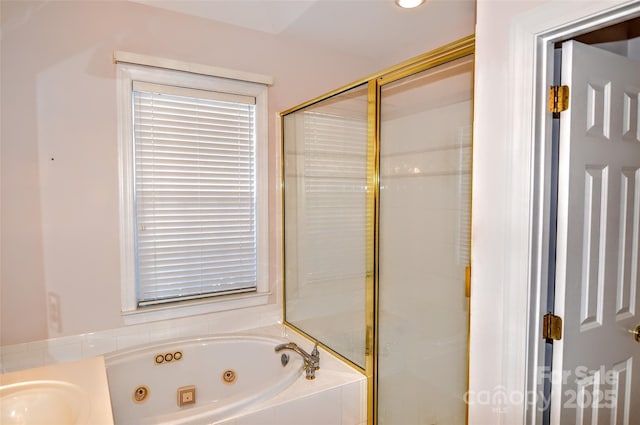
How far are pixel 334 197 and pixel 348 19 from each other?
1155mm

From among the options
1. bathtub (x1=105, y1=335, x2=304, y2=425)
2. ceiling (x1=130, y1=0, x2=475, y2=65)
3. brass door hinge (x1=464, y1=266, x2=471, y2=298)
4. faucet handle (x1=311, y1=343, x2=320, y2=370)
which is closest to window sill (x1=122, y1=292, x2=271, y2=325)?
bathtub (x1=105, y1=335, x2=304, y2=425)

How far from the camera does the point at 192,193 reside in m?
2.48

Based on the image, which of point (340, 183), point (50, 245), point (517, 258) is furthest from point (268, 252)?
point (517, 258)

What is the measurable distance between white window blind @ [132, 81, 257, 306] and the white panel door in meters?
1.93

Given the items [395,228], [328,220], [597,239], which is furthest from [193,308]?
[597,239]

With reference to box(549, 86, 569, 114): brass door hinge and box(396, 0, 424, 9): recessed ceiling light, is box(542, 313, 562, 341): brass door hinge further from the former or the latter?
box(396, 0, 424, 9): recessed ceiling light

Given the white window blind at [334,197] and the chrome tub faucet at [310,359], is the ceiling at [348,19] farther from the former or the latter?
the chrome tub faucet at [310,359]

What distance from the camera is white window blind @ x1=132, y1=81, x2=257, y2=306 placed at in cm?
236

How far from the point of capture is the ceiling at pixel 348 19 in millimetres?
2303

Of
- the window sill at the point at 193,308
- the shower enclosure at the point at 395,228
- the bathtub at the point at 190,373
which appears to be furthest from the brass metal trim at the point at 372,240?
the window sill at the point at 193,308

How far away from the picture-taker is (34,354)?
210 cm

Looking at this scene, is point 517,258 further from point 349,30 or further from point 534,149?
point 349,30

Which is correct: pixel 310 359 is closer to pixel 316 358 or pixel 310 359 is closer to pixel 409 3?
pixel 316 358

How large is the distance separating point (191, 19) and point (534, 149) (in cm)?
216
